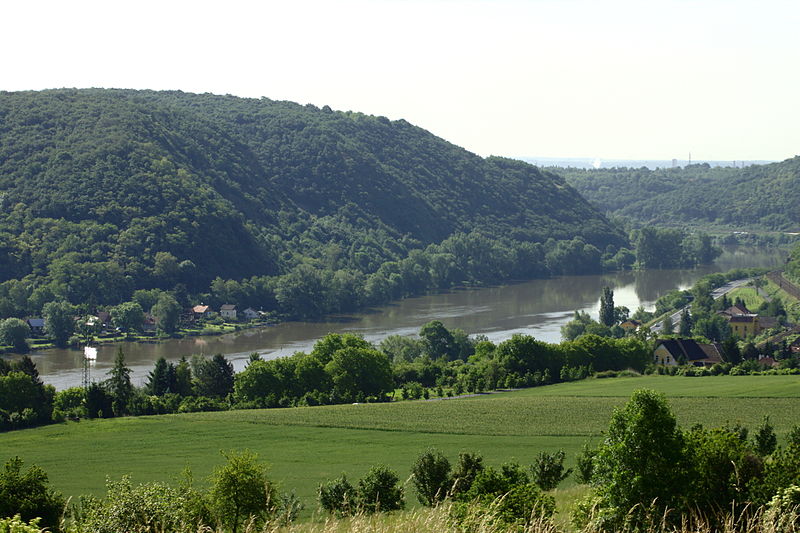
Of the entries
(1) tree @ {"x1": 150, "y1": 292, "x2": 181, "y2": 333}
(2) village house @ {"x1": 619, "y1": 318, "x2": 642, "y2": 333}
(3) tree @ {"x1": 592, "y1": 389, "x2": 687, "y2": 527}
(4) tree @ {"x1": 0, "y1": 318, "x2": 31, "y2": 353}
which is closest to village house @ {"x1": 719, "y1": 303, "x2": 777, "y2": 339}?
(2) village house @ {"x1": 619, "y1": 318, "x2": 642, "y2": 333}

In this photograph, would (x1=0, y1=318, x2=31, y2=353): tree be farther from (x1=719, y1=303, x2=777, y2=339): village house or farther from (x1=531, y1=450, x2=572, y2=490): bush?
(x1=531, y1=450, x2=572, y2=490): bush

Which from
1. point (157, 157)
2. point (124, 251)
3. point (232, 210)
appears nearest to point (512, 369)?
point (124, 251)

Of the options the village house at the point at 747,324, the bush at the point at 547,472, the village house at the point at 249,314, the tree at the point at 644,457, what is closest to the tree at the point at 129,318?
the village house at the point at 249,314

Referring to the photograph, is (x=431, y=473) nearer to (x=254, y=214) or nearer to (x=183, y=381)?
(x=183, y=381)

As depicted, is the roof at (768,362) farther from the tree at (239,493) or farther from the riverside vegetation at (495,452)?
the tree at (239,493)

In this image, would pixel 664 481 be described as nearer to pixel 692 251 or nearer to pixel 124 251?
pixel 124 251

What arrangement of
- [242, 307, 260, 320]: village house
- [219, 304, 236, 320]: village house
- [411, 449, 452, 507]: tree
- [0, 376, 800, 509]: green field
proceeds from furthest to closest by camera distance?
[242, 307, 260, 320]: village house
[219, 304, 236, 320]: village house
[0, 376, 800, 509]: green field
[411, 449, 452, 507]: tree
